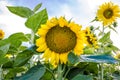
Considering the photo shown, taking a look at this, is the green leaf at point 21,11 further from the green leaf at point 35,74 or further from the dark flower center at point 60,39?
the green leaf at point 35,74

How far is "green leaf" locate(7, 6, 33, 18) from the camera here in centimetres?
136

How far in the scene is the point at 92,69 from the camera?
138 cm

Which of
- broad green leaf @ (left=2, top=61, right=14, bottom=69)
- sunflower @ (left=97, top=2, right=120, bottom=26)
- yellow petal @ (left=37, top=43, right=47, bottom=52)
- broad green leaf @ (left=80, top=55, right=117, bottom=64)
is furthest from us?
sunflower @ (left=97, top=2, right=120, bottom=26)

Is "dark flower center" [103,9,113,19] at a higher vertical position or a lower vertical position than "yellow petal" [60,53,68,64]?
higher

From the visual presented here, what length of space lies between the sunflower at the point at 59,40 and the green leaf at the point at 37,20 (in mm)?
43

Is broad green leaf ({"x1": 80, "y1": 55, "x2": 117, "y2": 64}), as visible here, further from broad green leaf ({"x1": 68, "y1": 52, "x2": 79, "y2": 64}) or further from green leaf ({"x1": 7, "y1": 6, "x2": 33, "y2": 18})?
green leaf ({"x1": 7, "y1": 6, "x2": 33, "y2": 18})

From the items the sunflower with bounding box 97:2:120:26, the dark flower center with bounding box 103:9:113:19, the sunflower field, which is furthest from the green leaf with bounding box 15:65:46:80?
the dark flower center with bounding box 103:9:113:19

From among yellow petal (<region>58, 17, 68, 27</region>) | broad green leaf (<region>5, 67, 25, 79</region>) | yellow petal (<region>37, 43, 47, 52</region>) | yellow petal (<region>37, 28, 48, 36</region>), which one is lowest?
broad green leaf (<region>5, 67, 25, 79</region>)

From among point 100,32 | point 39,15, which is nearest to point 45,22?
point 39,15

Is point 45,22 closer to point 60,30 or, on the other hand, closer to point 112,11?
point 60,30

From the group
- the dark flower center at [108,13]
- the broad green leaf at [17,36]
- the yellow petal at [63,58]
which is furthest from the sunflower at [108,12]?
the yellow petal at [63,58]

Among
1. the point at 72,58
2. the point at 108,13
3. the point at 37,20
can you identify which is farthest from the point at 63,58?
the point at 108,13

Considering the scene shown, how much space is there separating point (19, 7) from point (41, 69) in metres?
0.29

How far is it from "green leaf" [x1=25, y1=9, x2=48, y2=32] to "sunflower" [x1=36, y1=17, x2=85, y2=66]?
0.04m
